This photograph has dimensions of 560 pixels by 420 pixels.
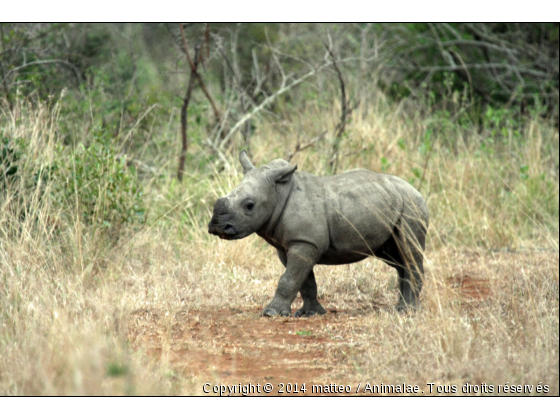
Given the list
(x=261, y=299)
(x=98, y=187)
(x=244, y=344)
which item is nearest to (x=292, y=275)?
(x=244, y=344)

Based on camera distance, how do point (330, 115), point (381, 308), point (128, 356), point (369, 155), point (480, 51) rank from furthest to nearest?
1. point (480, 51)
2. point (330, 115)
3. point (369, 155)
4. point (381, 308)
5. point (128, 356)

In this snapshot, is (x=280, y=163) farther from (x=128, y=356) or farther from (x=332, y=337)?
(x=128, y=356)

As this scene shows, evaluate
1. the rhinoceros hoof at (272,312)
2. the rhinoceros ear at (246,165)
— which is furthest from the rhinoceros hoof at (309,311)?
the rhinoceros ear at (246,165)

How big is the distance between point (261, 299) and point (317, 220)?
114 centimetres

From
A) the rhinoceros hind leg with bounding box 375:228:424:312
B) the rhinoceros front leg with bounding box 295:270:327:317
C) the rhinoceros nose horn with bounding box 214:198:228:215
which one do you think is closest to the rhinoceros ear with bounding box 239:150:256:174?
the rhinoceros nose horn with bounding box 214:198:228:215

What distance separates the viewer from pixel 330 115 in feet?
34.2

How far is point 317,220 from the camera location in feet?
16.3

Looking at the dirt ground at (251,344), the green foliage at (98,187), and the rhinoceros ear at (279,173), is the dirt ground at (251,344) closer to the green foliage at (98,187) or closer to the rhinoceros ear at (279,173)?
the rhinoceros ear at (279,173)

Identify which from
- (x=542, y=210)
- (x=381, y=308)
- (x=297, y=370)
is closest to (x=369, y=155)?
(x=542, y=210)

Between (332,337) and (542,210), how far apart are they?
200 inches

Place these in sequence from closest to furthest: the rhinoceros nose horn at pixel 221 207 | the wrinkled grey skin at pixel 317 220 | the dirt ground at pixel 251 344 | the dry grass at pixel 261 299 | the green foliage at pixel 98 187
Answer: the dry grass at pixel 261 299
the dirt ground at pixel 251 344
the rhinoceros nose horn at pixel 221 207
the wrinkled grey skin at pixel 317 220
the green foliage at pixel 98 187

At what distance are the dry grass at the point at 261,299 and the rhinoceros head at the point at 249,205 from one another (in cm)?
70

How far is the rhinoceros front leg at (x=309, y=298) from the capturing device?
5211mm

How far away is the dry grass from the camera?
142 inches
